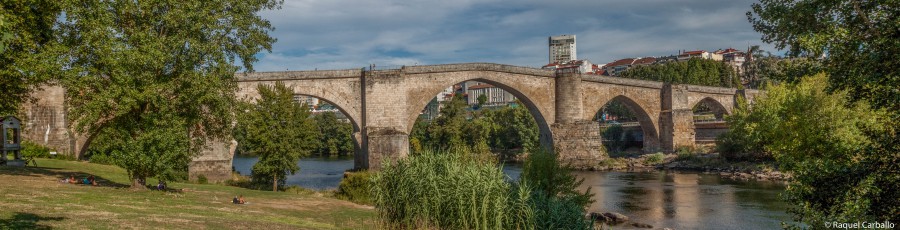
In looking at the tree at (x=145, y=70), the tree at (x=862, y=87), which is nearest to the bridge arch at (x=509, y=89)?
the tree at (x=145, y=70)

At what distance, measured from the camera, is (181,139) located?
715 inches

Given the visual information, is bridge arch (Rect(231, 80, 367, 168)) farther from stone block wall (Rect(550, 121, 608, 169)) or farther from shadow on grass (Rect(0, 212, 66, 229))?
shadow on grass (Rect(0, 212, 66, 229))

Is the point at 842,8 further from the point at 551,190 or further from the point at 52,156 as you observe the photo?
the point at 52,156

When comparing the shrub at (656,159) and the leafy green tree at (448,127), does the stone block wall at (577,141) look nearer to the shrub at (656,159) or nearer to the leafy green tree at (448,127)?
the shrub at (656,159)

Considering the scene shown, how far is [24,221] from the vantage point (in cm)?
1070

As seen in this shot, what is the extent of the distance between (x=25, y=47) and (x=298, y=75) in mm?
23065

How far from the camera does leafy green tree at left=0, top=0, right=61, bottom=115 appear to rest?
1702cm

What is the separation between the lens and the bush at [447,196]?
1252 centimetres

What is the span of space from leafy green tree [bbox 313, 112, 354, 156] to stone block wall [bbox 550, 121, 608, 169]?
36046 millimetres

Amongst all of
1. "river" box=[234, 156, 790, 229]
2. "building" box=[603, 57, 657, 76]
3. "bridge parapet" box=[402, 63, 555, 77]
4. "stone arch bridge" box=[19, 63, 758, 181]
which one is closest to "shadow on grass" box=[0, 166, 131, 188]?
"stone arch bridge" box=[19, 63, 758, 181]

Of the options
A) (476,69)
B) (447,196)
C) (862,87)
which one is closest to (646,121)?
(476,69)

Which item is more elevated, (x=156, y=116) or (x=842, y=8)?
(x=842, y=8)

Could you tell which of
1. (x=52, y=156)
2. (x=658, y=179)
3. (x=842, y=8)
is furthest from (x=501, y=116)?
(x=842, y=8)

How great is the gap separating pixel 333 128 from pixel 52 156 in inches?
2034
